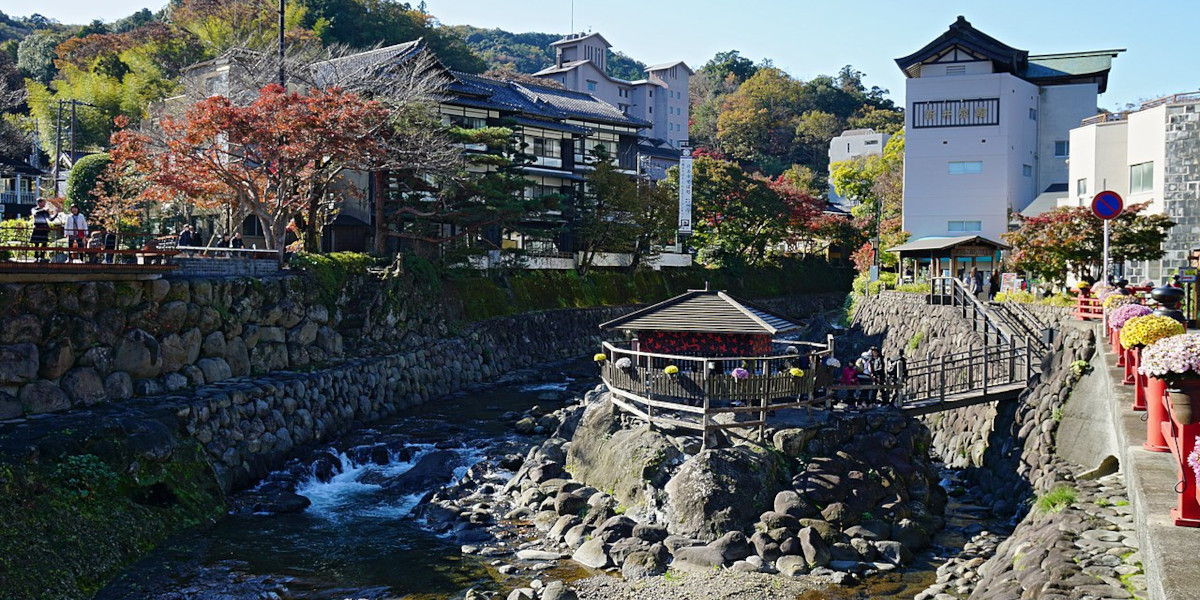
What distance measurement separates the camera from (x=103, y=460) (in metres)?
20.3

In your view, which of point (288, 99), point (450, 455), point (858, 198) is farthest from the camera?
point (858, 198)

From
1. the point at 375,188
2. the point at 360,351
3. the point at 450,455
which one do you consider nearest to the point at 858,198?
the point at 375,188

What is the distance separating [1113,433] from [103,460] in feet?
66.8

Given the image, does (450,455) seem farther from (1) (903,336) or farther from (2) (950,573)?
(1) (903,336)

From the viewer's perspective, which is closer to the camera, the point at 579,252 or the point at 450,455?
the point at 450,455

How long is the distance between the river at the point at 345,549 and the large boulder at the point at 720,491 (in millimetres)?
2625

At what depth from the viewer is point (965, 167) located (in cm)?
4831

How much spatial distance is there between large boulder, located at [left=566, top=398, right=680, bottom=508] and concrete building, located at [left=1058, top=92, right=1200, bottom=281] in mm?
21292

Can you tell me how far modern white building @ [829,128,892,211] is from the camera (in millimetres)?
87438

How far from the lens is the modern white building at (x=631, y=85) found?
318 feet

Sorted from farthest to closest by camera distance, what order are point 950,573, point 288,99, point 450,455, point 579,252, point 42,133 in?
point 42,133 < point 579,252 < point 288,99 < point 450,455 < point 950,573

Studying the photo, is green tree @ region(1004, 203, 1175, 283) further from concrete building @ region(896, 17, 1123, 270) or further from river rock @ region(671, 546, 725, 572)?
river rock @ region(671, 546, 725, 572)

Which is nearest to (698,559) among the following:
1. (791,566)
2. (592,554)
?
(791,566)

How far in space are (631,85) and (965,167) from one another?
197 ft
